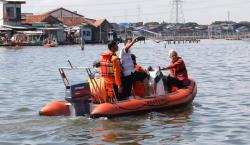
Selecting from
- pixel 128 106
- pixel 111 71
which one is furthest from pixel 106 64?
pixel 128 106

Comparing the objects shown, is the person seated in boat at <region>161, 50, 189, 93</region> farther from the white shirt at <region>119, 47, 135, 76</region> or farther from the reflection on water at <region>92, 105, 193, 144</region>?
the white shirt at <region>119, 47, 135, 76</region>

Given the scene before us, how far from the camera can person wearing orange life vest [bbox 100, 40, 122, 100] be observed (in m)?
14.3

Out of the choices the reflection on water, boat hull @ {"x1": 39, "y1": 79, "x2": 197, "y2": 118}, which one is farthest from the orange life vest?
the reflection on water

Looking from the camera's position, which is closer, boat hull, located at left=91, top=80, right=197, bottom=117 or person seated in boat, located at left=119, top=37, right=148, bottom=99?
boat hull, located at left=91, top=80, right=197, bottom=117

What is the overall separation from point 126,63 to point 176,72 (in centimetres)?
228

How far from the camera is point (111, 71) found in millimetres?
14547

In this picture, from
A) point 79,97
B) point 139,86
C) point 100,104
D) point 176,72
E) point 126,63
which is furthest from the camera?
point 176,72

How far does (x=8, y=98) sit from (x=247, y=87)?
9.01 metres

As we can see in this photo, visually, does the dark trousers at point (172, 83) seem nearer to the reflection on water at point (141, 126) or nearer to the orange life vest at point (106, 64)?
the reflection on water at point (141, 126)

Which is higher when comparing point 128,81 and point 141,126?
point 128,81

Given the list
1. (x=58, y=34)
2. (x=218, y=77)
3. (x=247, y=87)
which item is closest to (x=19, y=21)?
(x=58, y=34)

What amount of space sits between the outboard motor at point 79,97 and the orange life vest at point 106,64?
60 cm

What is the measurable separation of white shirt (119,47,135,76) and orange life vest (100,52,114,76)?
1.64 feet

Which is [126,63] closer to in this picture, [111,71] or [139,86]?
[111,71]
